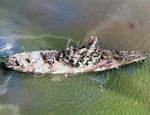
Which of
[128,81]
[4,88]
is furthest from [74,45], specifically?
[4,88]

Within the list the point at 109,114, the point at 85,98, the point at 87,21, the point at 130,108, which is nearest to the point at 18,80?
the point at 85,98

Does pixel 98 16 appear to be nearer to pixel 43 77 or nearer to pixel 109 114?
pixel 43 77

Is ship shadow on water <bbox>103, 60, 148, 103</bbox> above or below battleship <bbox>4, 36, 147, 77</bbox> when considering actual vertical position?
below

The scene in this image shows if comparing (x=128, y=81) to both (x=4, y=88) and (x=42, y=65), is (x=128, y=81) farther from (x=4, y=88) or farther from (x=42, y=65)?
(x=4, y=88)

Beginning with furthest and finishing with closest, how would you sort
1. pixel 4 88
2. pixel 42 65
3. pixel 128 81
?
pixel 128 81 < pixel 42 65 < pixel 4 88

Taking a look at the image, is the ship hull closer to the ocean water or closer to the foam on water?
the ocean water

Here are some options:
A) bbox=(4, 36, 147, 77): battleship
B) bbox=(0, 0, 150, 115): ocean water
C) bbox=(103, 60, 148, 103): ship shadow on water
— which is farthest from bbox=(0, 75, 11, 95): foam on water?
bbox=(103, 60, 148, 103): ship shadow on water
